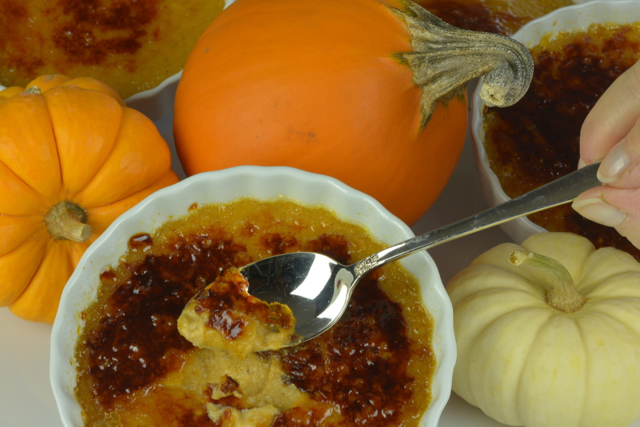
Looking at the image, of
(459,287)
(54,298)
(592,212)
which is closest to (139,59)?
(54,298)

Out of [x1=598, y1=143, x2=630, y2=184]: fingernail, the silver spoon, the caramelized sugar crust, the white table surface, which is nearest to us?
[x1=598, y1=143, x2=630, y2=184]: fingernail

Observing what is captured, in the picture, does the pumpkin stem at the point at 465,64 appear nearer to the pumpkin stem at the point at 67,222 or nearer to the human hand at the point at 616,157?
the human hand at the point at 616,157

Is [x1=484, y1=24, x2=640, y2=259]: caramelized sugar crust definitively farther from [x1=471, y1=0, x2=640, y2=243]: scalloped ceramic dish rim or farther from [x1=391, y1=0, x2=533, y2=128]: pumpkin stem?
[x1=391, y1=0, x2=533, y2=128]: pumpkin stem

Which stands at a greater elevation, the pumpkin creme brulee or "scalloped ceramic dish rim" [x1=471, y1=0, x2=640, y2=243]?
"scalloped ceramic dish rim" [x1=471, y1=0, x2=640, y2=243]

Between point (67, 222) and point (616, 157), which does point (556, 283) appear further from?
point (67, 222)

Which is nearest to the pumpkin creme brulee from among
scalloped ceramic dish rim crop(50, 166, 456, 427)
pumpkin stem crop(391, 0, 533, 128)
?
scalloped ceramic dish rim crop(50, 166, 456, 427)

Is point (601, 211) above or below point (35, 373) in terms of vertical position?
above

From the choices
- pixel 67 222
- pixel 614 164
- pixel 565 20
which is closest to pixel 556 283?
pixel 614 164
